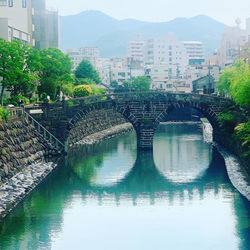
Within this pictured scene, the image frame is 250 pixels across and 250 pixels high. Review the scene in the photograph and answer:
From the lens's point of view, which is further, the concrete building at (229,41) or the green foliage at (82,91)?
the concrete building at (229,41)

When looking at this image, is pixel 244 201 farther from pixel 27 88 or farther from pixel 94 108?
pixel 27 88

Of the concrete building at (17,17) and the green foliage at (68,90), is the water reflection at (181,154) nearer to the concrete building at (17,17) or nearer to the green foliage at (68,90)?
the green foliage at (68,90)

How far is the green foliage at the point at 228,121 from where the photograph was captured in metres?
61.2

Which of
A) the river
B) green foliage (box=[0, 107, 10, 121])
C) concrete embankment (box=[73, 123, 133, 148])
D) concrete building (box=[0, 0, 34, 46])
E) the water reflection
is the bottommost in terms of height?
the river

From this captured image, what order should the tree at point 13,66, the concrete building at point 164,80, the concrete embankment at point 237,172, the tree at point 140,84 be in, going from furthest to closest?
1. the concrete building at point 164,80
2. the tree at point 140,84
3. the tree at point 13,66
4. the concrete embankment at point 237,172

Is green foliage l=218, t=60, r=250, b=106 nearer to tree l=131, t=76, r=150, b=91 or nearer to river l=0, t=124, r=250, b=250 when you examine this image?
river l=0, t=124, r=250, b=250

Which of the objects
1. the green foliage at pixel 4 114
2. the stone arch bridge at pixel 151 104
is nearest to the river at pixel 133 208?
the stone arch bridge at pixel 151 104

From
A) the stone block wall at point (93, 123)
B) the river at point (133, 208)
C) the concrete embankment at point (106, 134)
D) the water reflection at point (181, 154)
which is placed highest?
the stone block wall at point (93, 123)

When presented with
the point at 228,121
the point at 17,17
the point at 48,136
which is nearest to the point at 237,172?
the point at 228,121

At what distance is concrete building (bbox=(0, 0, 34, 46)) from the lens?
79188 mm

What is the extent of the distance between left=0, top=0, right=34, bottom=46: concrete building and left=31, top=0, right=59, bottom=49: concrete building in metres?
18.9

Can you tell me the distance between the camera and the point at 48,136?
62188 millimetres

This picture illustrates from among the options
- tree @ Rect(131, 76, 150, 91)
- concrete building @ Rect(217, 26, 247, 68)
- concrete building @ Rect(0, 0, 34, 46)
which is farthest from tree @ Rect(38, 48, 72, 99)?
concrete building @ Rect(217, 26, 247, 68)

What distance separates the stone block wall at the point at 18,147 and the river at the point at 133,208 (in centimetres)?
284
